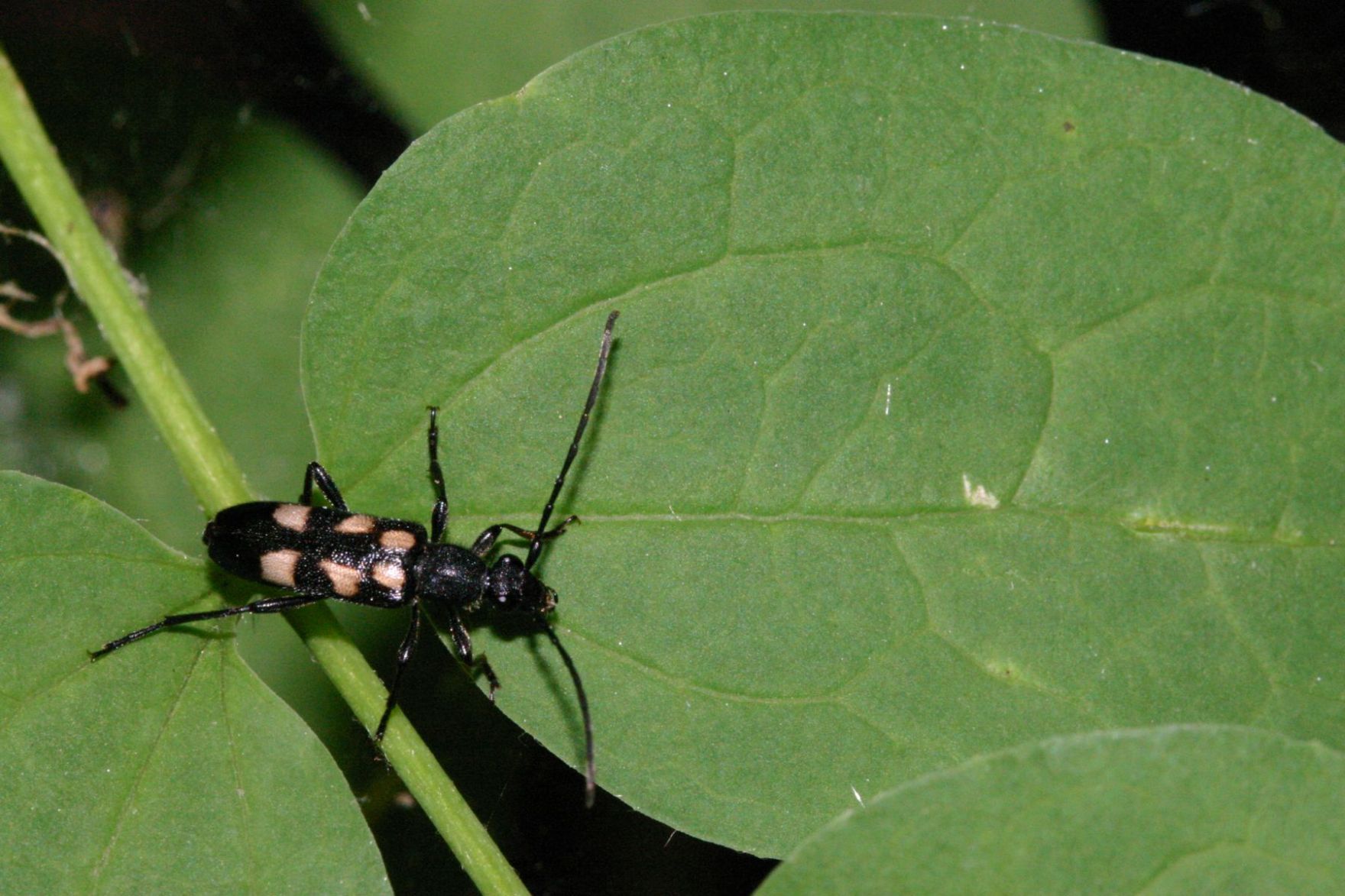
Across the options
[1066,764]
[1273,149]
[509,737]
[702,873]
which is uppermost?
[1273,149]

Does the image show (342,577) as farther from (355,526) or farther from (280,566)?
(280,566)

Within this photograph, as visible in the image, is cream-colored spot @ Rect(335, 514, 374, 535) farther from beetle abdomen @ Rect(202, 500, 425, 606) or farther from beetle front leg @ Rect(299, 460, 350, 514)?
beetle front leg @ Rect(299, 460, 350, 514)

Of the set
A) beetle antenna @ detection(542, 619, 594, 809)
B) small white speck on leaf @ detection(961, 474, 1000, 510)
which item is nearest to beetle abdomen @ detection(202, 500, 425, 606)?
beetle antenna @ detection(542, 619, 594, 809)

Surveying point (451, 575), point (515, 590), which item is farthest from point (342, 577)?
point (515, 590)

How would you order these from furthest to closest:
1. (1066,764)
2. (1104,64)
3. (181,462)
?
(181,462) → (1104,64) → (1066,764)

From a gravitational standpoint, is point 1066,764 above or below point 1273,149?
below

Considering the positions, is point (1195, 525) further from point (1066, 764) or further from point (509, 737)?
point (509, 737)

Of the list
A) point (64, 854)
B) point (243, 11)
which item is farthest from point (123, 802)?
point (243, 11)

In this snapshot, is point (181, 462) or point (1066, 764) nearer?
point (1066, 764)
